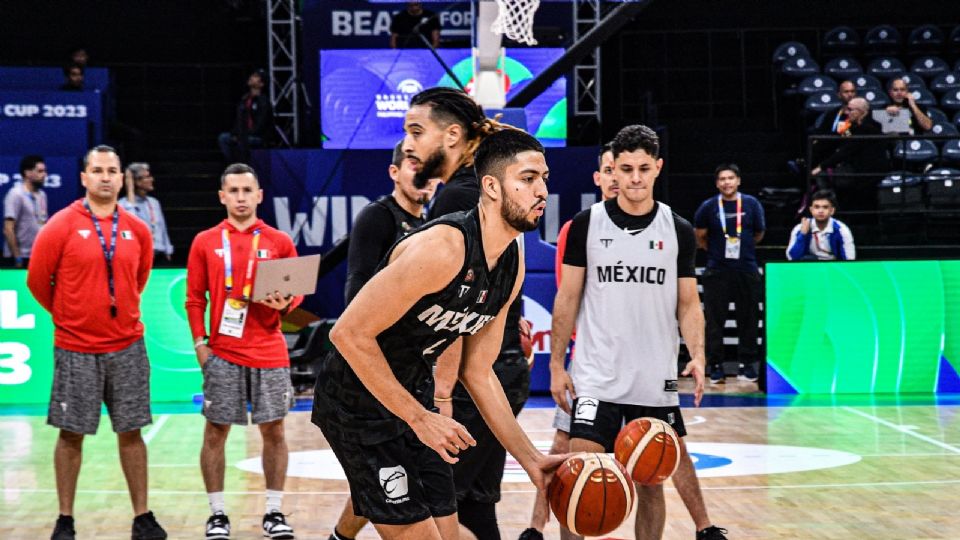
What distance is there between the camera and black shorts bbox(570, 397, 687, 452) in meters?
5.83

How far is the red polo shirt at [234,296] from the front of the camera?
23.4ft

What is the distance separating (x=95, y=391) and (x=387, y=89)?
35.8 ft

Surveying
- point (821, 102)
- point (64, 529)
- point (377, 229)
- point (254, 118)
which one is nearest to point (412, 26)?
point (254, 118)

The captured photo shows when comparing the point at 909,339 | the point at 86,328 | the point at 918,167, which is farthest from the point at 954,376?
the point at 86,328

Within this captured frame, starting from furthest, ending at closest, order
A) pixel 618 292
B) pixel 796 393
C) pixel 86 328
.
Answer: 1. pixel 796 393
2. pixel 86 328
3. pixel 618 292

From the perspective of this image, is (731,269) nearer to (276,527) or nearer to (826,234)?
(826,234)

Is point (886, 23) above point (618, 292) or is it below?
above

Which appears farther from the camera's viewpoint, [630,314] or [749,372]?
[749,372]

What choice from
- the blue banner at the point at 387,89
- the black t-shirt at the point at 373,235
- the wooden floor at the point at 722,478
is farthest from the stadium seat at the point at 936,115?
the black t-shirt at the point at 373,235

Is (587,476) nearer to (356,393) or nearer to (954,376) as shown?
(356,393)

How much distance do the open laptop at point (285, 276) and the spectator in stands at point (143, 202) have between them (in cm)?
665

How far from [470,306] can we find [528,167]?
47 centimetres

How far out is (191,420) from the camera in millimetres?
11273

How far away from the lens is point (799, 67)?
18938 millimetres
